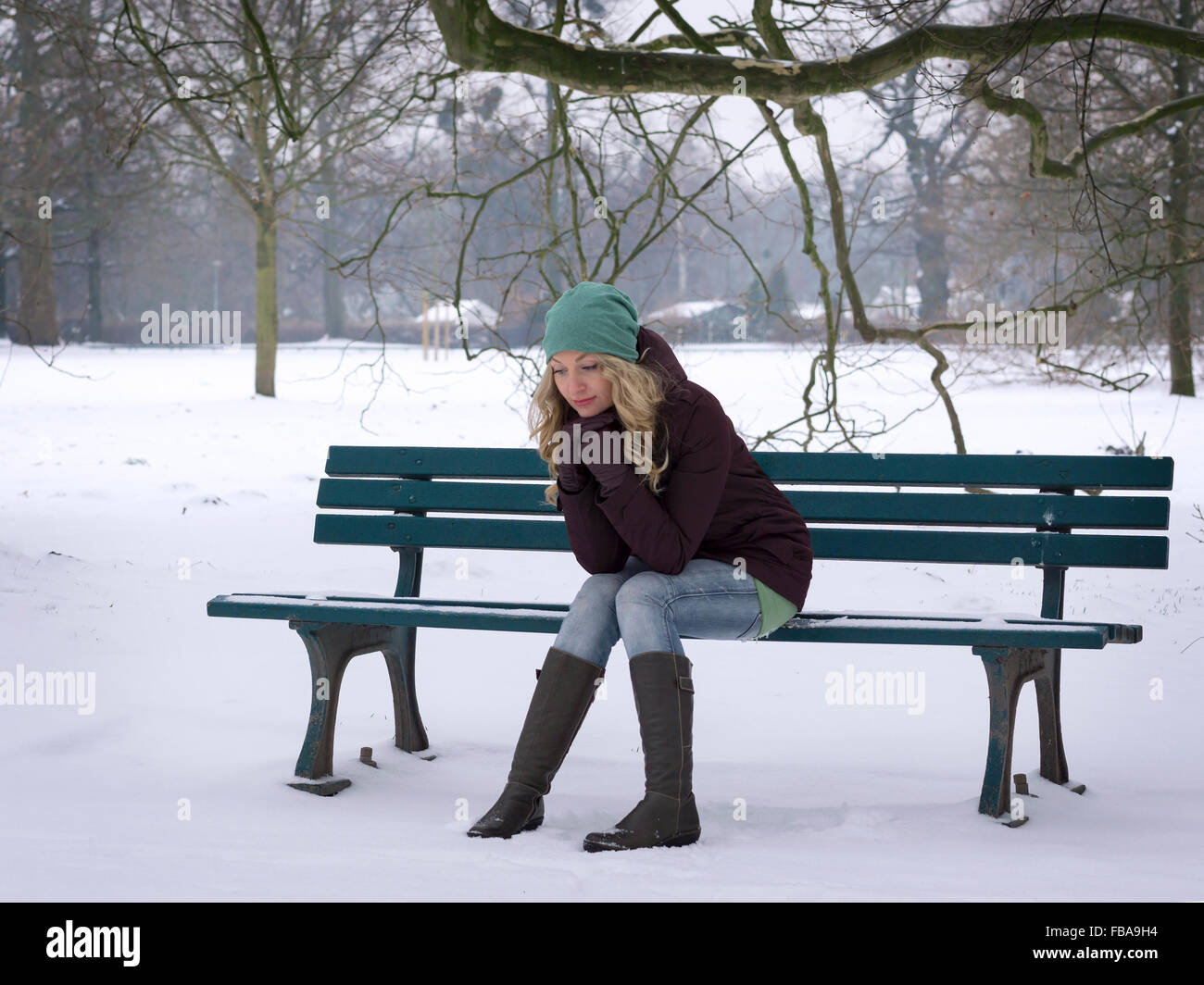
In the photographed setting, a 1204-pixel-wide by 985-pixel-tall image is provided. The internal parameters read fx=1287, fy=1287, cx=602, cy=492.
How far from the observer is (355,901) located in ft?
8.17

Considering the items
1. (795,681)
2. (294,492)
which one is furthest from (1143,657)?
(294,492)

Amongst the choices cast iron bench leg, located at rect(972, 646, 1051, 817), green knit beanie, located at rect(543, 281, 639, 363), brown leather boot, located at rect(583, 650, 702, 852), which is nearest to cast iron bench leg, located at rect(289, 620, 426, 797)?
brown leather boot, located at rect(583, 650, 702, 852)

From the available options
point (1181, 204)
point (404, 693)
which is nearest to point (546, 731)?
point (404, 693)

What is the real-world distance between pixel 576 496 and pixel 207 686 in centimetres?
199

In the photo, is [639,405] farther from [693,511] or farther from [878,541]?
[878,541]

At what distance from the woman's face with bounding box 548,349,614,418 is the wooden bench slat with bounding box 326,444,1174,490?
791 mm

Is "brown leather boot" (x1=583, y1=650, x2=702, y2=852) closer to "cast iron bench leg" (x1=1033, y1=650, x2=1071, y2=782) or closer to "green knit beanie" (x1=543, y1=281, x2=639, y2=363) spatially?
"green knit beanie" (x1=543, y1=281, x2=639, y2=363)

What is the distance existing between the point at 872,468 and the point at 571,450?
1.11m

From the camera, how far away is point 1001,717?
10.8ft

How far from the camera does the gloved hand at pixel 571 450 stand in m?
3.20

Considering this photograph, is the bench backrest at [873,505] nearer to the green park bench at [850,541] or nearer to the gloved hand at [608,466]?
the green park bench at [850,541]

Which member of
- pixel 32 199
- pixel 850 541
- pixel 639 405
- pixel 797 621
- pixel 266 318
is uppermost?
pixel 32 199

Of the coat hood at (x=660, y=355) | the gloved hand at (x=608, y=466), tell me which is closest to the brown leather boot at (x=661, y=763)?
the gloved hand at (x=608, y=466)

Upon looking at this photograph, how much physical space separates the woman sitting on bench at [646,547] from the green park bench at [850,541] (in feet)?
0.68
